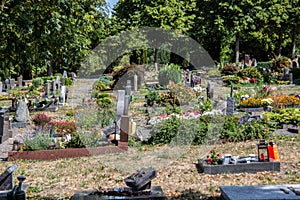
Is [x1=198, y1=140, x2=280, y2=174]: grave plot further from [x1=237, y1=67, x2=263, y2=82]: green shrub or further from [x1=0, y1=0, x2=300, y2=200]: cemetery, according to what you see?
[x1=237, y1=67, x2=263, y2=82]: green shrub

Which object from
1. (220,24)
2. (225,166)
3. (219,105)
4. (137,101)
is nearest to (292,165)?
(225,166)

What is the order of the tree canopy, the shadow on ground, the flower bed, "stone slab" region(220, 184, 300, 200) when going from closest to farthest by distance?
"stone slab" region(220, 184, 300, 200) < the shadow on ground < the flower bed < the tree canopy

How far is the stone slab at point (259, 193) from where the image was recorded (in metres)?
6.31

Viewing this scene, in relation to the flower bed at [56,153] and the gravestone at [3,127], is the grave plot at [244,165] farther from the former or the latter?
the gravestone at [3,127]

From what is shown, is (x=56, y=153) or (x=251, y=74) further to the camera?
(x=251, y=74)

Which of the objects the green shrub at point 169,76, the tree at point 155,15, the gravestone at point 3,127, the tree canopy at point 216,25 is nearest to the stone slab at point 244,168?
the gravestone at point 3,127

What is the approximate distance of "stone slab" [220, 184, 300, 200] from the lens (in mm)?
6309

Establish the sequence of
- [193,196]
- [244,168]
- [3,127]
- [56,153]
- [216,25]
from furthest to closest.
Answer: [216,25] → [3,127] → [56,153] → [244,168] → [193,196]

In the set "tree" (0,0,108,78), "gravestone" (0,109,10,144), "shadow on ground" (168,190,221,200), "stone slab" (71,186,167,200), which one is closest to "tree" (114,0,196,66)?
"gravestone" (0,109,10,144)

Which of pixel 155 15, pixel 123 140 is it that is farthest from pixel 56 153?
pixel 155 15

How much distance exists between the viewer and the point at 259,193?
6516mm

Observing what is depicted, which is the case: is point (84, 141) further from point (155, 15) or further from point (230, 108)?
point (155, 15)

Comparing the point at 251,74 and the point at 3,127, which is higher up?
the point at 251,74

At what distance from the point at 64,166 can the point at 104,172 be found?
46.0 inches
